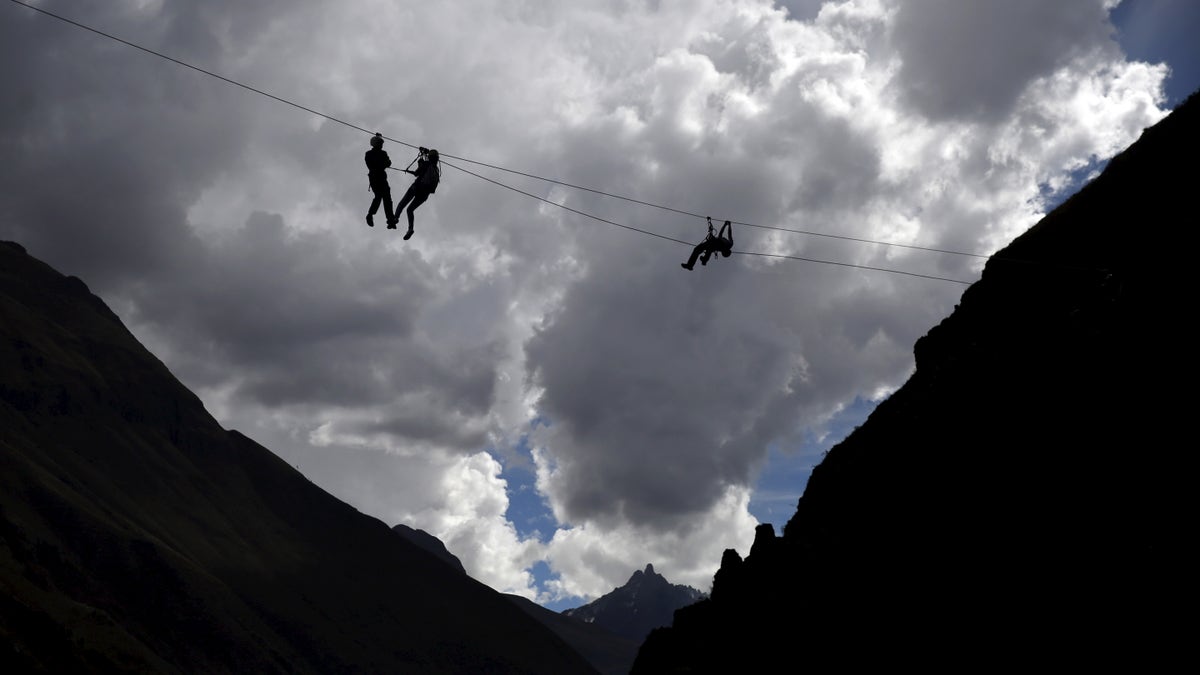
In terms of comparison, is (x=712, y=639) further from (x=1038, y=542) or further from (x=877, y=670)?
(x=1038, y=542)

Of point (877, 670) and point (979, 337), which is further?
point (979, 337)

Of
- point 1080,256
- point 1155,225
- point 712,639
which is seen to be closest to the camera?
point 1155,225

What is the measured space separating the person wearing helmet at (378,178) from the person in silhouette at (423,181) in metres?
0.33

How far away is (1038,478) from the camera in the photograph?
26.7 m

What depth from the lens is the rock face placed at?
71.1 ft

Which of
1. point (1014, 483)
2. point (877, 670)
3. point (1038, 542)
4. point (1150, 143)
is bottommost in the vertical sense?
point (877, 670)

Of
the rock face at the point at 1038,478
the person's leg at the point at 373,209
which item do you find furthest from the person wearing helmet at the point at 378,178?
the rock face at the point at 1038,478

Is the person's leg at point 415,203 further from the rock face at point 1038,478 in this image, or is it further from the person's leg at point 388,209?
the rock face at point 1038,478

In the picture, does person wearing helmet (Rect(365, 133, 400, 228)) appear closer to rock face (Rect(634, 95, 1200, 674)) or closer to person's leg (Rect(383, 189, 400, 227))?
person's leg (Rect(383, 189, 400, 227))

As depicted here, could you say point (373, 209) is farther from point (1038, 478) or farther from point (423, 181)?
point (1038, 478)

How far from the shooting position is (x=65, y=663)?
474ft

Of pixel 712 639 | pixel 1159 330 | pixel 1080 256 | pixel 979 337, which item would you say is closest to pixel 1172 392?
pixel 1159 330

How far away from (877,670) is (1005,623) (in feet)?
20.3

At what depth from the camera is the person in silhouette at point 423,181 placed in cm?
2761
